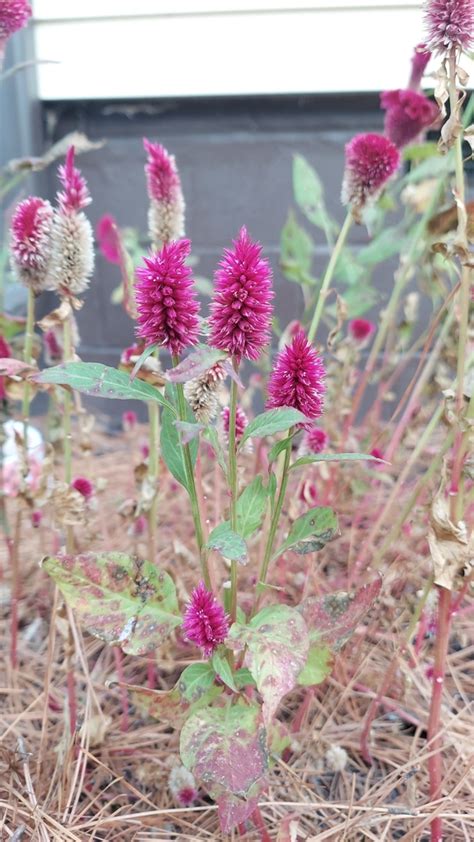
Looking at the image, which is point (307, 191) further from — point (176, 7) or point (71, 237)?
point (176, 7)

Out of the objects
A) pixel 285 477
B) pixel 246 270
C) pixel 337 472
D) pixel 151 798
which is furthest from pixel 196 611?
pixel 337 472

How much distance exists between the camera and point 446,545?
71 cm

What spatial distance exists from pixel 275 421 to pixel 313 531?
163 millimetres

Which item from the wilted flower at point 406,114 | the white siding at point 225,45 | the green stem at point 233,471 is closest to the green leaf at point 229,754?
the green stem at point 233,471

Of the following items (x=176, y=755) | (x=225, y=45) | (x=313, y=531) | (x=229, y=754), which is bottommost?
(x=176, y=755)

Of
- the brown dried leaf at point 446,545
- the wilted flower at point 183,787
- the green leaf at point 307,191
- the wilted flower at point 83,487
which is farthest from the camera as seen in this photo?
the green leaf at point 307,191

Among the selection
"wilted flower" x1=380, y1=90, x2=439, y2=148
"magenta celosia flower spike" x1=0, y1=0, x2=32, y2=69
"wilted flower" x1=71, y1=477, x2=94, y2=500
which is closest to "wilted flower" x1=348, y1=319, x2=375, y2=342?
"wilted flower" x1=380, y1=90, x2=439, y2=148

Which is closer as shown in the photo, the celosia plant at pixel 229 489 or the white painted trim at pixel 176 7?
the celosia plant at pixel 229 489

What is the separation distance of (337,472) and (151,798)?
2.10 feet

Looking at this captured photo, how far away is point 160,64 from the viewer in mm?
2121

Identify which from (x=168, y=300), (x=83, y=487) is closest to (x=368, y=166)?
(x=168, y=300)

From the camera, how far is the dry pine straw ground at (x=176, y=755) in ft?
2.52

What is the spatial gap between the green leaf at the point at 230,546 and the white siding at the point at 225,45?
188cm

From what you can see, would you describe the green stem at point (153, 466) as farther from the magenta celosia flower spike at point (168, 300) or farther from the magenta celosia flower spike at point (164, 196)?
the magenta celosia flower spike at point (168, 300)
